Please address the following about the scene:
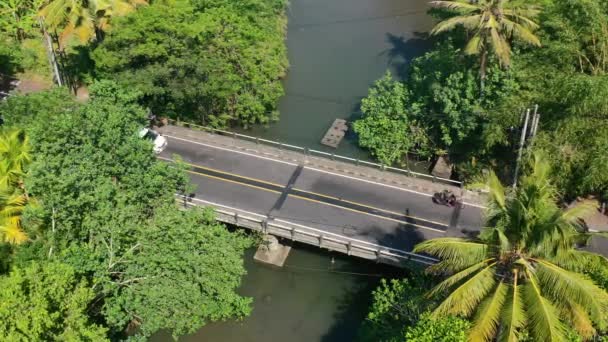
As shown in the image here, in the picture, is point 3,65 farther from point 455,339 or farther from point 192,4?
point 455,339

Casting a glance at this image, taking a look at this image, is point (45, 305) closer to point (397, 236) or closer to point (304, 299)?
point (304, 299)

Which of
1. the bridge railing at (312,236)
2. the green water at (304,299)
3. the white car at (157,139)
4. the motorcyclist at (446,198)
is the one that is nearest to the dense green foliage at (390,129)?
the motorcyclist at (446,198)

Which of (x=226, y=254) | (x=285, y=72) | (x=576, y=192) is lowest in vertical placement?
(x=226, y=254)

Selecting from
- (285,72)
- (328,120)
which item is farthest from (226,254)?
(285,72)

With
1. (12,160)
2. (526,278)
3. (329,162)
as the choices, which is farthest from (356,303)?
(12,160)

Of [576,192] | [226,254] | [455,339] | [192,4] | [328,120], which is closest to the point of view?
[455,339]
